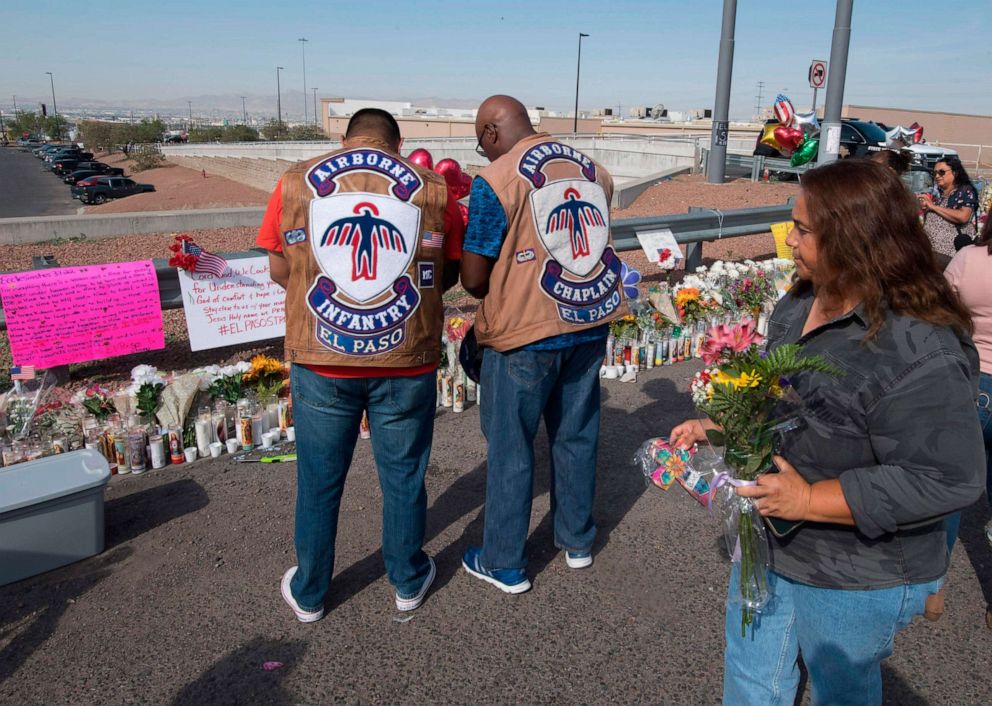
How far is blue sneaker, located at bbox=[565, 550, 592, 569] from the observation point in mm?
3592

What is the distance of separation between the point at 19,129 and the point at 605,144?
422 feet

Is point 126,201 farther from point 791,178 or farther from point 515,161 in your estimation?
point 515,161

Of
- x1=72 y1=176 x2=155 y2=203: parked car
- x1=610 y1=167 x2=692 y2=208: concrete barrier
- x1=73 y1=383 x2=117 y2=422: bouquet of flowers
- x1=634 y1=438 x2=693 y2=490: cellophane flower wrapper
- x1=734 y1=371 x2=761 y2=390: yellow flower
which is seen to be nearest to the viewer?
x1=734 y1=371 x2=761 y2=390: yellow flower

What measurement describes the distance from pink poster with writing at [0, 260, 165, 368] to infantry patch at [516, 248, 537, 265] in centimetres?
316

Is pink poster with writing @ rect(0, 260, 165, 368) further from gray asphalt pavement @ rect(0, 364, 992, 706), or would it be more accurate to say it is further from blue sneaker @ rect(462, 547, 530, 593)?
blue sneaker @ rect(462, 547, 530, 593)

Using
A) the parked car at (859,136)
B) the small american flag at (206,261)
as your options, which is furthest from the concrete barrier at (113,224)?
the parked car at (859,136)

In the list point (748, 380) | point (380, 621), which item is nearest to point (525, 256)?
point (748, 380)

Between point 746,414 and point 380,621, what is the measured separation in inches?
76.0

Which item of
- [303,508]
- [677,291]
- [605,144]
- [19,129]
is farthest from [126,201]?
[19,129]

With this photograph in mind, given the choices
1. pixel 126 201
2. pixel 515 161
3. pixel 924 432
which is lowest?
pixel 126 201

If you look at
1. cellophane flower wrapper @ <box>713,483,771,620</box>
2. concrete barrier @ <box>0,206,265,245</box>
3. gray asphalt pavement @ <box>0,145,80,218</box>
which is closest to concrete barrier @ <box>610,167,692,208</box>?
concrete barrier @ <box>0,206,265,245</box>

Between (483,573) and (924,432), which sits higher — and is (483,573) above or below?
below

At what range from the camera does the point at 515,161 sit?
3055 mm

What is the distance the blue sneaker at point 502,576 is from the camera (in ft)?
11.1
